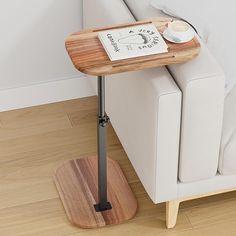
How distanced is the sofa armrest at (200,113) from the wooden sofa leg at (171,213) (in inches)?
4.8

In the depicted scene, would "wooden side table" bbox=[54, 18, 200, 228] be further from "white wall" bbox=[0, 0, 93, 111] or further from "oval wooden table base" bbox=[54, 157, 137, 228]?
"white wall" bbox=[0, 0, 93, 111]

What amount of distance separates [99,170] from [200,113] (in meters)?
0.44

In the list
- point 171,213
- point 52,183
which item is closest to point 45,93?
point 52,183

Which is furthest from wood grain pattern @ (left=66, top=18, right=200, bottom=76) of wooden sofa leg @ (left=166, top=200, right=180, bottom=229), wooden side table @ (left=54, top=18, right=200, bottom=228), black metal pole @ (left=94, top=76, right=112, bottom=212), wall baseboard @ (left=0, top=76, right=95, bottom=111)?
wall baseboard @ (left=0, top=76, right=95, bottom=111)

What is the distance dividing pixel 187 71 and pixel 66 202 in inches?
27.8

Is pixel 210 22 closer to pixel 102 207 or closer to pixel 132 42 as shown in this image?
pixel 132 42

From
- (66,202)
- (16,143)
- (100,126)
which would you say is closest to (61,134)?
(16,143)

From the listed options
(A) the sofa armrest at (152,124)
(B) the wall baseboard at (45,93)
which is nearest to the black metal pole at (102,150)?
(A) the sofa armrest at (152,124)

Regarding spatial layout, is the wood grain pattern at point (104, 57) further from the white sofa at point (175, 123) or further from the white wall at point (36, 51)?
the white wall at point (36, 51)

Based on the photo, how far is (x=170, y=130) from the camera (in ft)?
6.93

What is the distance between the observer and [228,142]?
87.2 inches

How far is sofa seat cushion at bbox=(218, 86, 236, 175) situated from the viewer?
2215 mm

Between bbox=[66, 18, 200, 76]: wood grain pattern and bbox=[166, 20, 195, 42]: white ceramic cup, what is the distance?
17mm

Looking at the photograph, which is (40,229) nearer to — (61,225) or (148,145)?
(61,225)
